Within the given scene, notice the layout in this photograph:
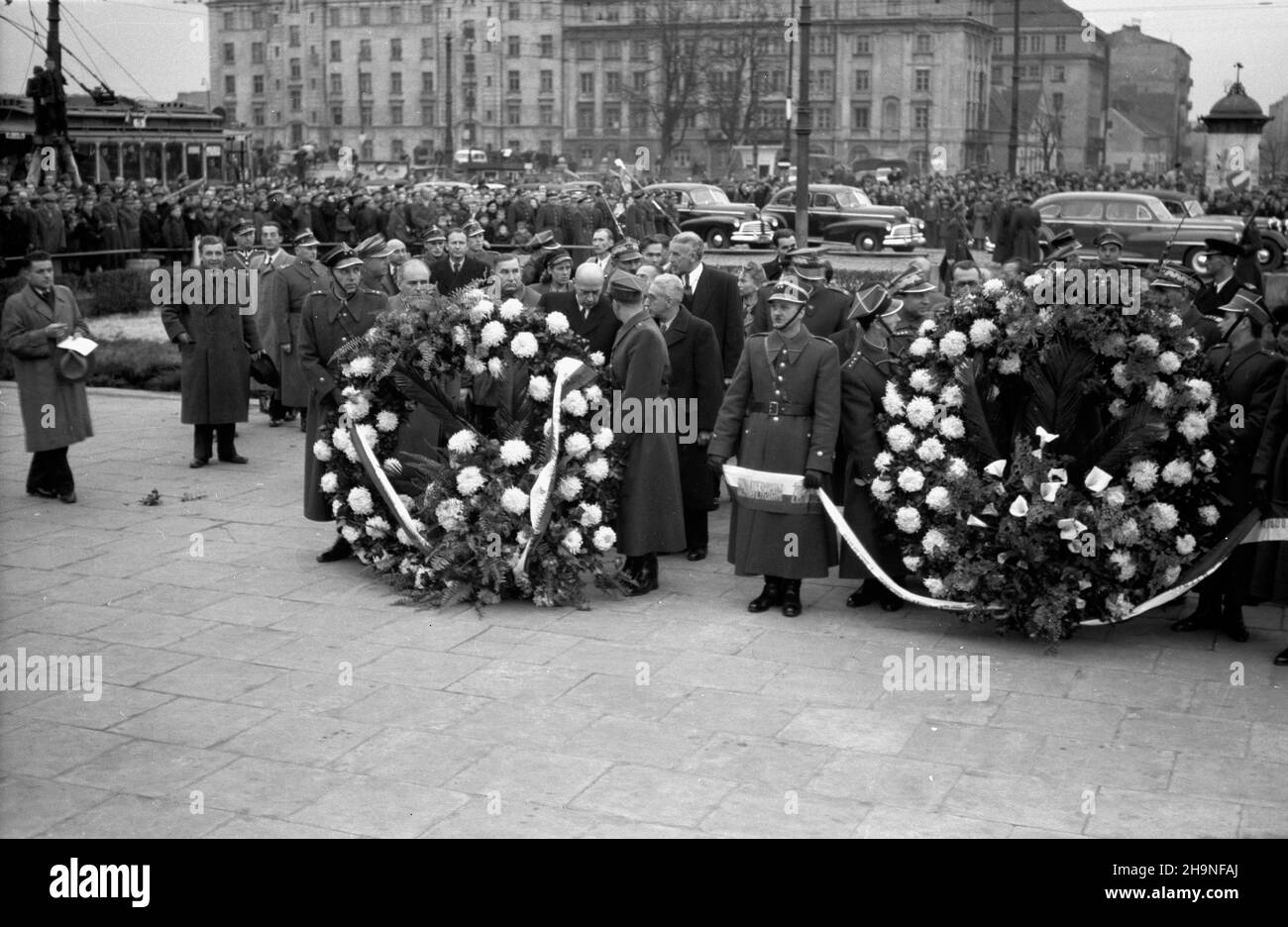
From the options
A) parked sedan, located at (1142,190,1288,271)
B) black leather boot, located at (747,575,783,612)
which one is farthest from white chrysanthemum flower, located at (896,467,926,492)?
parked sedan, located at (1142,190,1288,271)

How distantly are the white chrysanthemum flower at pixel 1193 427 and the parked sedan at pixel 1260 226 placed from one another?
9.66 metres

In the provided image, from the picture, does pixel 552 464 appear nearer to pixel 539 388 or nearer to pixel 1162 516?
pixel 539 388

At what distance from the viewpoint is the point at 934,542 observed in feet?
27.9

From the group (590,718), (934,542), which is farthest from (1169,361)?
(590,718)

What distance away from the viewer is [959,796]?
6266 mm

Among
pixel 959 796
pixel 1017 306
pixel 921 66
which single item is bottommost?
pixel 959 796

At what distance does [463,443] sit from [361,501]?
0.78 meters

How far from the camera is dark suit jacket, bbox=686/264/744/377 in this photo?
36.6ft

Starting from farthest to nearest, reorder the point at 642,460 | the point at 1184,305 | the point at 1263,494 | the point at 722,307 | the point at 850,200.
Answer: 1. the point at 850,200
2. the point at 722,307
3. the point at 1184,305
4. the point at 642,460
5. the point at 1263,494

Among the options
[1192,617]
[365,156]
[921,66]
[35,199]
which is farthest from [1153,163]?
[1192,617]

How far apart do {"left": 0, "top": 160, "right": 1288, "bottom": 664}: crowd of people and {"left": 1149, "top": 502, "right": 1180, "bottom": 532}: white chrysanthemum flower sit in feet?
1.49

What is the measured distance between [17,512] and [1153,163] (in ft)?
325

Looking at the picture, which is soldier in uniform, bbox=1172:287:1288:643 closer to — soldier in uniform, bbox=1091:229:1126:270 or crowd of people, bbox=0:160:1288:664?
crowd of people, bbox=0:160:1288:664
